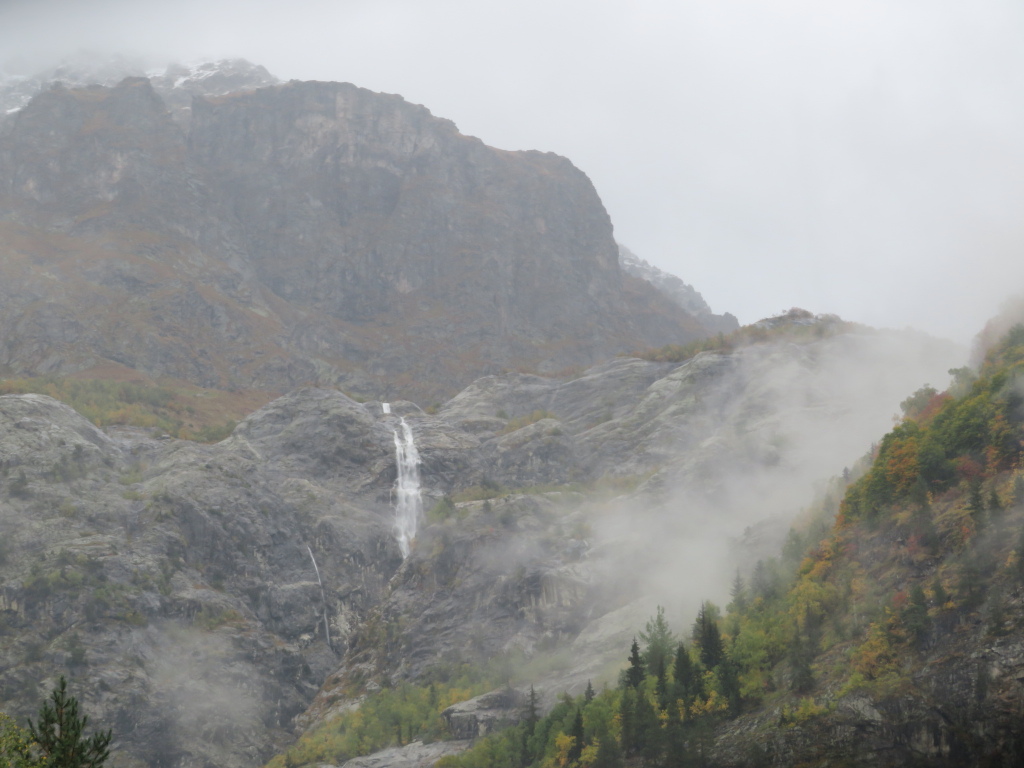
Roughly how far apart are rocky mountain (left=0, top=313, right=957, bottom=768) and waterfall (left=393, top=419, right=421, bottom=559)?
4.90 ft

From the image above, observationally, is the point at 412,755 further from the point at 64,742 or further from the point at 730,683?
the point at 64,742

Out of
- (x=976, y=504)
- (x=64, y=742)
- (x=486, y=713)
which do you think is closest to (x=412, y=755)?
(x=486, y=713)

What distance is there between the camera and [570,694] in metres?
98.8

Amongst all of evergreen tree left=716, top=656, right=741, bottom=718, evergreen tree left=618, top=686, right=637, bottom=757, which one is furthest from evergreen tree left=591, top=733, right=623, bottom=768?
evergreen tree left=716, top=656, right=741, bottom=718

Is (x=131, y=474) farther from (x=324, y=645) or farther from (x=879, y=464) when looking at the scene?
(x=879, y=464)

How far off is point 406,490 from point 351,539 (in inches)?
624

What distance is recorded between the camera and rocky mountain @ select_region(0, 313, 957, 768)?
107 metres

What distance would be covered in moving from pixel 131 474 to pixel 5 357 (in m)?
60.5

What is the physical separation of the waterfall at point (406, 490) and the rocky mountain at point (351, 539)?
149cm

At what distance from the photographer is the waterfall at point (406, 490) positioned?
5576 inches

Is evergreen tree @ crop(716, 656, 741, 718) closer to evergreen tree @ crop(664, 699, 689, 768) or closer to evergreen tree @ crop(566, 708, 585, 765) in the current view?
evergreen tree @ crop(664, 699, 689, 768)

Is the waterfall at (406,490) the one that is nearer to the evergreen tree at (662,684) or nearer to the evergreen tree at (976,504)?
the evergreen tree at (662,684)

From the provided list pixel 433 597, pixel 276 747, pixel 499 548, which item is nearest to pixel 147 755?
pixel 276 747

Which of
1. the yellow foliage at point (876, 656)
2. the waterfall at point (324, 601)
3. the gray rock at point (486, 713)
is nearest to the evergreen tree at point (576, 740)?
the gray rock at point (486, 713)
